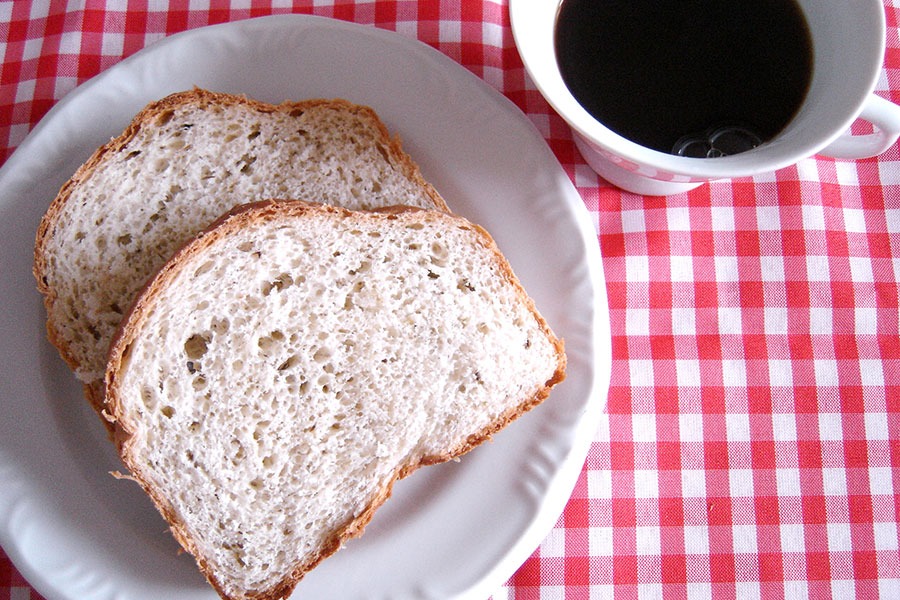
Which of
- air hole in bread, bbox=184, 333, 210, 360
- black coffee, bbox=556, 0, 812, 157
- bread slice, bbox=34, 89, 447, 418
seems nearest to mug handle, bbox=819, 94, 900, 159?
black coffee, bbox=556, 0, 812, 157

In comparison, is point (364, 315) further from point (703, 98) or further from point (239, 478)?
point (703, 98)

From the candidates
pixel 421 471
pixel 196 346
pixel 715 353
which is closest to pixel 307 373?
pixel 196 346

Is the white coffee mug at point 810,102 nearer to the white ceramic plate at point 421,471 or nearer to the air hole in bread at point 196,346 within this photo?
the white ceramic plate at point 421,471

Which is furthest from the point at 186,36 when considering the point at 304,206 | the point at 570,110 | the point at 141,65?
the point at 570,110

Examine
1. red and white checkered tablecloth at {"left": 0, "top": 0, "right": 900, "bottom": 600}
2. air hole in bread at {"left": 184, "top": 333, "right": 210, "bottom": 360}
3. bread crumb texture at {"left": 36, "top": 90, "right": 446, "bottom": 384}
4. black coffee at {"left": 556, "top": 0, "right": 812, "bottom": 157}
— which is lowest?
red and white checkered tablecloth at {"left": 0, "top": 0, "right": 900, "bottom": 600}

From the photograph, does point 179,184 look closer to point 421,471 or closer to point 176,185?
point 176,185

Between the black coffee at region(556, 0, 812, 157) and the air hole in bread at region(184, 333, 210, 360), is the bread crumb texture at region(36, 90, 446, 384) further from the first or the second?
the black coffee at region(556, 0, 812, 157)
